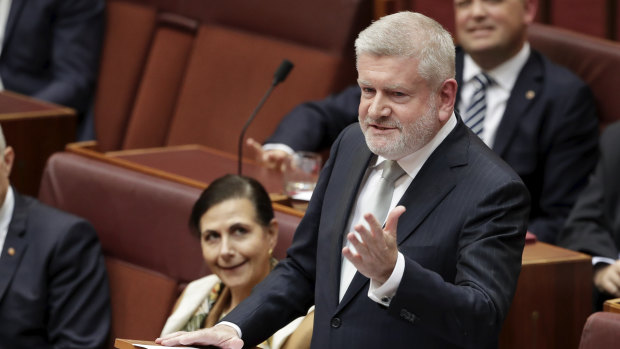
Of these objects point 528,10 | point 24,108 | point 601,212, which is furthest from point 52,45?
point 601,212

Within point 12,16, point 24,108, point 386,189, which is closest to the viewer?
point 386,189

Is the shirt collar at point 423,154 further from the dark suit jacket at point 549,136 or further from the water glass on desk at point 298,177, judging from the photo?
the dark suit jacket at point 549,136

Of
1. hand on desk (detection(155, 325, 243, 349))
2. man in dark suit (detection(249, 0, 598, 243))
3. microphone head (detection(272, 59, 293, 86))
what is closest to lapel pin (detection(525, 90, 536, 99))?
man in dark suit (detection(249, 0, 598, 243))

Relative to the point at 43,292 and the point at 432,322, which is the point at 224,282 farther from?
the point at 432,322

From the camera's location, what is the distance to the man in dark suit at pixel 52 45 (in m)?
1.69

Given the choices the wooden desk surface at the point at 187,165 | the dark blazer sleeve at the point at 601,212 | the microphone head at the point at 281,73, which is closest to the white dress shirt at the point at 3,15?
the wooden desk surface at the point at 187,165

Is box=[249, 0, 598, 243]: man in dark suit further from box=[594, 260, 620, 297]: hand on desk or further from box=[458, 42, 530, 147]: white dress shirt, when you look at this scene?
box=[594, 260, 620, 297]: hand on desk

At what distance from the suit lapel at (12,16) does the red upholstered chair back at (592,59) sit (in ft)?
2.67

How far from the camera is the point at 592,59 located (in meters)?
1.33

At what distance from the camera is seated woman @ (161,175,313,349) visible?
3.25ft

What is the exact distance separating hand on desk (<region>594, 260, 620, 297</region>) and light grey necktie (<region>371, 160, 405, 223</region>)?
387mm

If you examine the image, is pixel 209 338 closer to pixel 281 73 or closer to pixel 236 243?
pixel 236 243

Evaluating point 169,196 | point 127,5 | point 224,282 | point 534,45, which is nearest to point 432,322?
point 224,282

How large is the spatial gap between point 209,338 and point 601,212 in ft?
1.98
